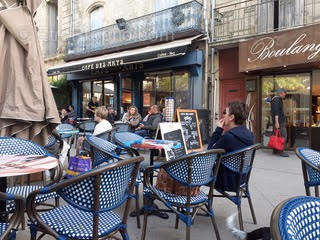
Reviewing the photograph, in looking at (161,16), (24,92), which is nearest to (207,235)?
(24,92)

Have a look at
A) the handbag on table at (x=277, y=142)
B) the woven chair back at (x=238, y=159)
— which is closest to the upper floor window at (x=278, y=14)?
the handbag on table at (x=277, y=142)

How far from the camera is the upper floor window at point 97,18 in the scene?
631 inches

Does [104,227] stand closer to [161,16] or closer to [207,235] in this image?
[207,235]

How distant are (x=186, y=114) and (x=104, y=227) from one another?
18.5ft

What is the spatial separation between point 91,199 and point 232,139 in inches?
76.9

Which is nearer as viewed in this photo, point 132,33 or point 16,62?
point 16,62

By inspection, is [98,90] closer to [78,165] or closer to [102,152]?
[78,165]

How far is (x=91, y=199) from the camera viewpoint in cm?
194

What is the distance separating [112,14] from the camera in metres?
15.2

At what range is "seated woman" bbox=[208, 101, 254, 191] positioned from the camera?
3.38m

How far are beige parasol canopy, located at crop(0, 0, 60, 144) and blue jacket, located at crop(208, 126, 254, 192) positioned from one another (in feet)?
6.83

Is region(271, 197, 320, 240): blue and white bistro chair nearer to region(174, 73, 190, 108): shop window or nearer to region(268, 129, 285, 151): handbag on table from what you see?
region(268, 129, 285, 151): handbag on table

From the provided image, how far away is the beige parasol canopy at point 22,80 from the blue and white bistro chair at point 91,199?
5.92 feet

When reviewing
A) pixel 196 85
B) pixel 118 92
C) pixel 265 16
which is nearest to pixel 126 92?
pixel 118 92
